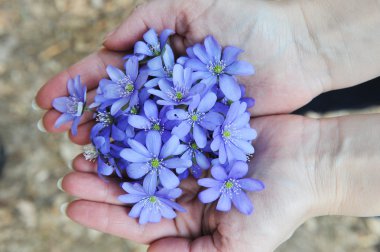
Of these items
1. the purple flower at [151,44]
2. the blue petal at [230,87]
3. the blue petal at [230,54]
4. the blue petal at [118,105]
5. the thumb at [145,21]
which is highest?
the thumb at [145,21]

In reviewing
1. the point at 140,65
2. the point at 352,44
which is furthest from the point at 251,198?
the point at 352,44

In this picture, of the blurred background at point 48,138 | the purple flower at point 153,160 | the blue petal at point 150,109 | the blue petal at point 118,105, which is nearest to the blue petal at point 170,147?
the purple flower at point 153,160

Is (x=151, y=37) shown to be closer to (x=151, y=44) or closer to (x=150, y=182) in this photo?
(x=151, y=44)

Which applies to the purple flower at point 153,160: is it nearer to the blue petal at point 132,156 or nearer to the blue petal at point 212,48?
the blue petal at point 132,156

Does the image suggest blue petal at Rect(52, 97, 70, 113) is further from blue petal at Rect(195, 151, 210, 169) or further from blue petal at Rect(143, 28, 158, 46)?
blue petal at Rect(195, 151, 210, 169)

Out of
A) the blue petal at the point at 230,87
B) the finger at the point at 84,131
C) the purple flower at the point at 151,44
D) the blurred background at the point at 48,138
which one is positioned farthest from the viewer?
the blurred background at the point at 48,138

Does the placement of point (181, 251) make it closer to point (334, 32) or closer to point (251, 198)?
point (251, 198)

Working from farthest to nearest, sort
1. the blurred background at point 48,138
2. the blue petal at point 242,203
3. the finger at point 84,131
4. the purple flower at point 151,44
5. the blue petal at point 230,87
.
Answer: the blurred background at point 48,138 → the finger at point 84,131 → the purple flower at point 151,44 → the blue petal at point 230,87 → the blue petal at point 242,203
